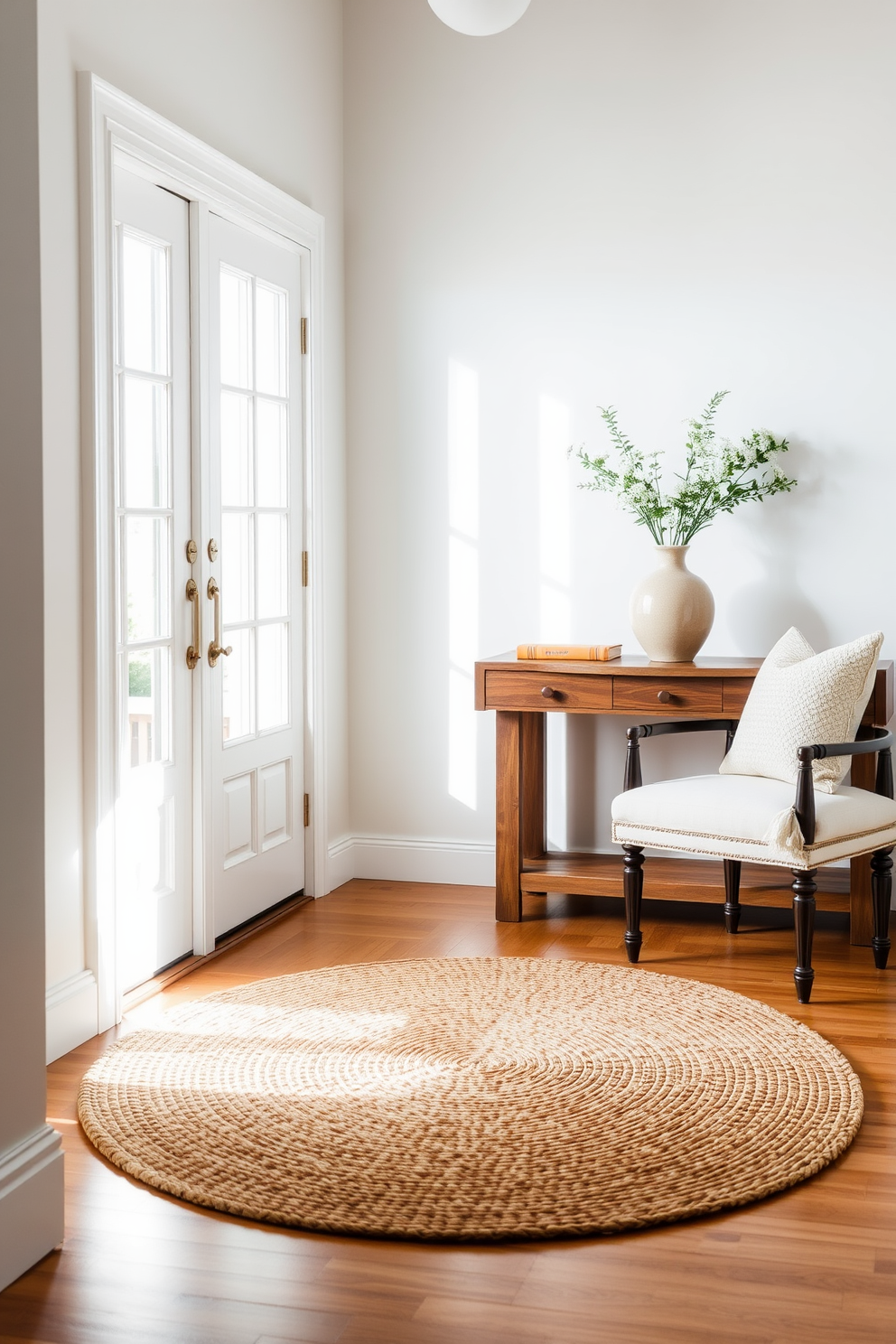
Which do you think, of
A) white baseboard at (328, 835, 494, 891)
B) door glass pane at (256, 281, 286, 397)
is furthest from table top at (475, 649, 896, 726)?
door glass pane at (256, 281, 286, 397)

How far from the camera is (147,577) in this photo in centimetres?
338

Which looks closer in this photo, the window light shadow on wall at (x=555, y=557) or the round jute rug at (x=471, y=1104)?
the round jute rug at (x=471, y=1104)

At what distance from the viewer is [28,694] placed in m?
2.05

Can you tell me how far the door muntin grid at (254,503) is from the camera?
379cm

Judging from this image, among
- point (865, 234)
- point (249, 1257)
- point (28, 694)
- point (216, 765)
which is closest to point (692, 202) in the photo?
point (865, 234)

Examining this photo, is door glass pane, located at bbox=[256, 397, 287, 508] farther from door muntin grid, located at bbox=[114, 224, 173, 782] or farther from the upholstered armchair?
the upholstered armchair

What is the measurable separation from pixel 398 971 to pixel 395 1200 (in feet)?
4.27

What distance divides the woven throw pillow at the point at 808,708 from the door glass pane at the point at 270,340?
176cm

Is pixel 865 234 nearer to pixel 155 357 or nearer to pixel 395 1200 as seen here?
pixel 155 357

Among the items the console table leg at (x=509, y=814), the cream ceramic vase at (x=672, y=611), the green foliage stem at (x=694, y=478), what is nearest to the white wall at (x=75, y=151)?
the green foliage stem at (x=694, y=478)

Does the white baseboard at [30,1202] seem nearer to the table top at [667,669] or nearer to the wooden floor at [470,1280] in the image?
the wooden floor at [470,1280]

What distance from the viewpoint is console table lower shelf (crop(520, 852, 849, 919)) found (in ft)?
12.8

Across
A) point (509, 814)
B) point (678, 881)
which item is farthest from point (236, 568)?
point (678, 881)

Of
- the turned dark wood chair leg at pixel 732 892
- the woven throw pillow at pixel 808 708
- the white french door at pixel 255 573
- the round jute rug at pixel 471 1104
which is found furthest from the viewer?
the turned dark wood chair leg at pixel 732 892
